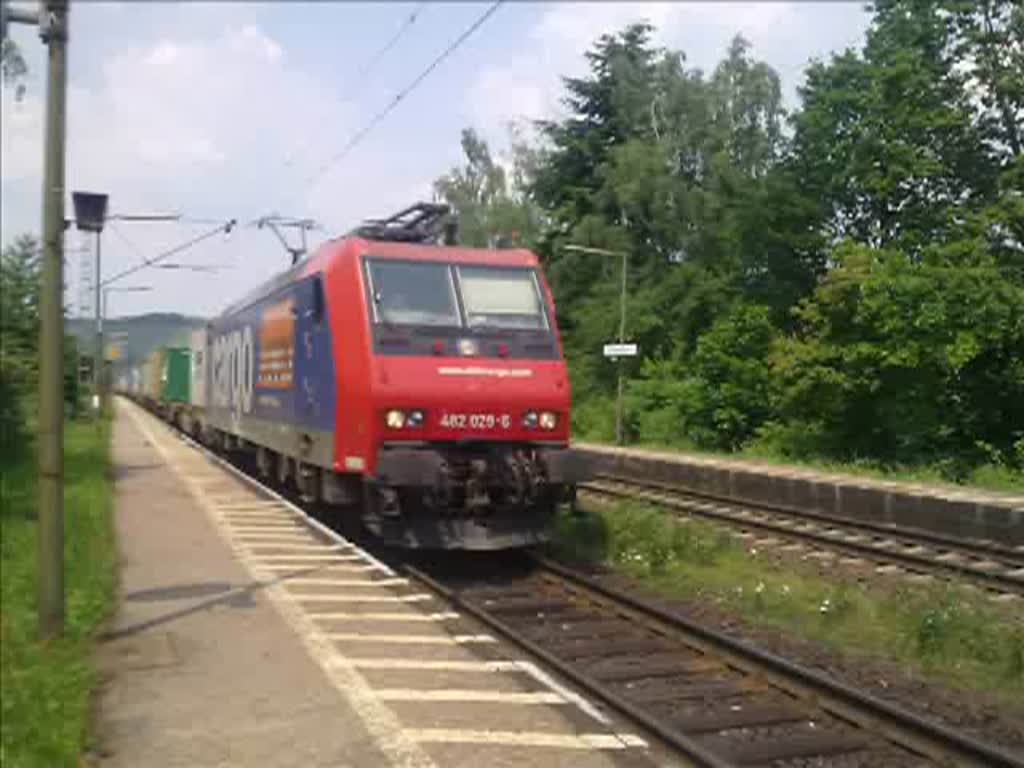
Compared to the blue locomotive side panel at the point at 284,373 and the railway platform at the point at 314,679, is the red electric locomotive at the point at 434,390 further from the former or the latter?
the railway platform at the point at 314,679

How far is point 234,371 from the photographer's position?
1903 cm

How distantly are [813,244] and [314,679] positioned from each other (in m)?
30.1

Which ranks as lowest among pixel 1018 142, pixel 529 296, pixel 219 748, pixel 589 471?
pixel 219 748

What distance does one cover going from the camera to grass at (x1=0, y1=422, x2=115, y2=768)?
18.8 ft

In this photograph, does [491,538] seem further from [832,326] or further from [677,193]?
[677,193]

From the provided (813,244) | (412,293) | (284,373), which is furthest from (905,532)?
(813,244)

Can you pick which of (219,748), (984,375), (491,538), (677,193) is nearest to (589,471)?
(491,538)

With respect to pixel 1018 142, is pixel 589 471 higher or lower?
lower

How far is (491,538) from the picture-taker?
399 inches

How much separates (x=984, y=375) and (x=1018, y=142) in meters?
7.51

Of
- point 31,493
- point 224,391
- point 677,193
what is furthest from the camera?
point 677,193

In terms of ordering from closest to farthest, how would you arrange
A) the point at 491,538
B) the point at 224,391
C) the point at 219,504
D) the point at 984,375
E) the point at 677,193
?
the point at 491,538 → the point at 219,504 → the point at 224,391 → the point at 984,375 → the point at 677,193

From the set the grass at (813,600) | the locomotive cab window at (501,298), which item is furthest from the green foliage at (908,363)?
the locomotive cab window at (501,298)

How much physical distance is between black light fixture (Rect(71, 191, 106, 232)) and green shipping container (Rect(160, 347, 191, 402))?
18143 millimetres
